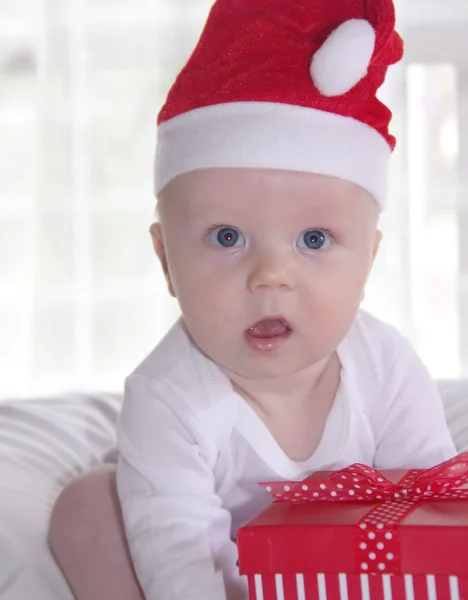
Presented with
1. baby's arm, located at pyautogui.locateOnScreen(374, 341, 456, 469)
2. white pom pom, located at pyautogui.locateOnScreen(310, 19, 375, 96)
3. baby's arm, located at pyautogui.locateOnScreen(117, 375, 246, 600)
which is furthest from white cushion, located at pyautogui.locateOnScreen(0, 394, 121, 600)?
white pom pom, located at pyautogui.locateOnScreen(310, 19, 375, 96)

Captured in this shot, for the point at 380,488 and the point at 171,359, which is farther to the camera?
the point at 171,359

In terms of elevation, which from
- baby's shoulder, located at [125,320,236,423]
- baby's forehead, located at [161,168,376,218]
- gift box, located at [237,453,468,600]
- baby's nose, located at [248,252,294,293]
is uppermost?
baby's forehead, located at [161,168,376,218]

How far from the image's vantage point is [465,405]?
5.04ft

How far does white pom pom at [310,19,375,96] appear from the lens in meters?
0.96

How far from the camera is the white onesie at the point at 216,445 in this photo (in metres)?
0.98

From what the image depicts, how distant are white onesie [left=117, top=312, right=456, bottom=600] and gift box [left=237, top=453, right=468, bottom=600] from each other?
0.49 ft

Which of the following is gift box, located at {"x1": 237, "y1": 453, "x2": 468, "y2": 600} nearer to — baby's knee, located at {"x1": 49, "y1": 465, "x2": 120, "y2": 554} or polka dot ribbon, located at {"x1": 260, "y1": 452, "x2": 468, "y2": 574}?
polka dot ribbon, located at {"x1": 260, "y1": 452, "x2": 468, "y2": 574}

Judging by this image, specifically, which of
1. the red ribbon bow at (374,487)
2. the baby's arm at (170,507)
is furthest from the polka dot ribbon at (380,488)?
the baby's arm at (170,507)

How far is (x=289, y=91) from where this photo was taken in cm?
101

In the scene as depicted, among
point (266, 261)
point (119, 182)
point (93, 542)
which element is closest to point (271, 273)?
point (266, 261)

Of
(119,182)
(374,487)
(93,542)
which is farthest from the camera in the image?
(119,182)

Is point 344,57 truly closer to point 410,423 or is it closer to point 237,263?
point 237,263

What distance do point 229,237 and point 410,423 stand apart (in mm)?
366

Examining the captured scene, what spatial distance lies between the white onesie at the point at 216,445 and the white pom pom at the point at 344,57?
367mm
